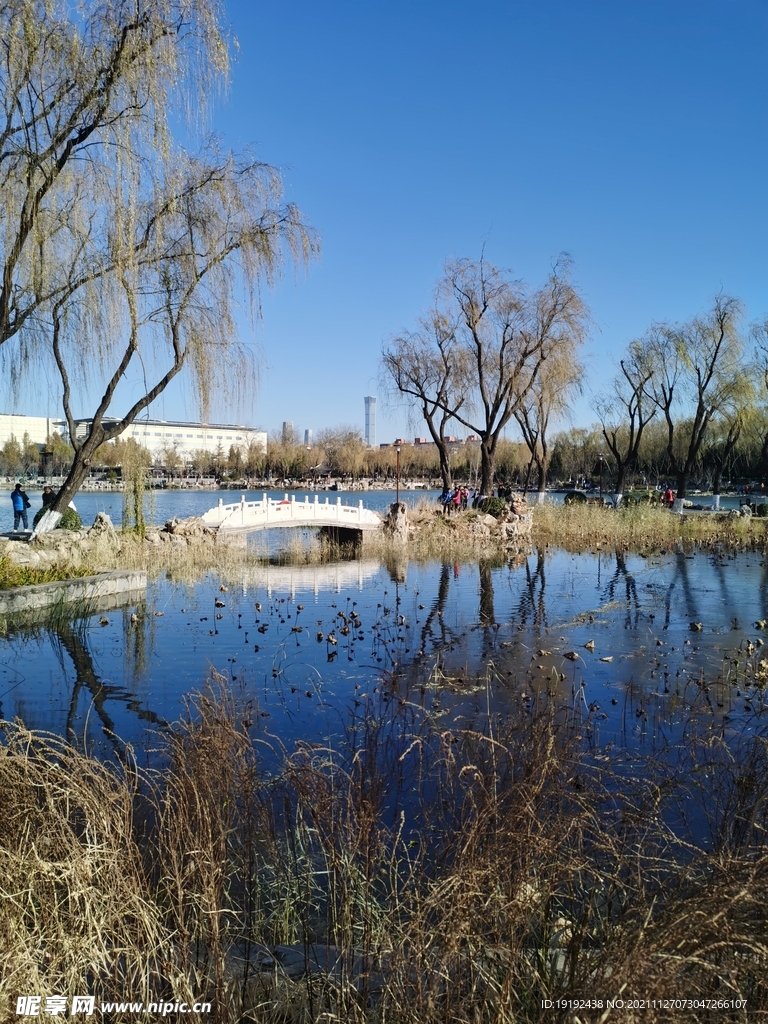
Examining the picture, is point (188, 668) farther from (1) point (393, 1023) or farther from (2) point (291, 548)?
(2) point (291, 548)

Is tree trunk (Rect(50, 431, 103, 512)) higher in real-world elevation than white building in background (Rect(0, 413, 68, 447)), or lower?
lower

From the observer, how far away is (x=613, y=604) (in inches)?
564

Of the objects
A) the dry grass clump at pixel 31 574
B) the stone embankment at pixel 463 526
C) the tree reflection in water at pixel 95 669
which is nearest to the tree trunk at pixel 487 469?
the stone embankment at pixel 463 526

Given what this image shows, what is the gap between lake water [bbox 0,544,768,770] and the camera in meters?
7.44

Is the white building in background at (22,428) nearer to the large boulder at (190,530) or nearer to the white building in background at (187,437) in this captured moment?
the white building in background at (187,437)

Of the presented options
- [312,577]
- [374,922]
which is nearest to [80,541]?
[312,577]

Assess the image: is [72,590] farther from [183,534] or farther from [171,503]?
[171,503]

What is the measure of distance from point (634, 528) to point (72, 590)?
18.6 metres

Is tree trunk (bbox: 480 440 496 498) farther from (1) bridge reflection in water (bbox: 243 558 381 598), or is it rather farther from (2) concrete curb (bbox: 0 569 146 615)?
(2) concrete curb (bbox: 0 569 146 615)

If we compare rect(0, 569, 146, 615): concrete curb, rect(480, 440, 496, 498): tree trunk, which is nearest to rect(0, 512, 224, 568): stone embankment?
rect(0, 569, 146, 615): concrete curb

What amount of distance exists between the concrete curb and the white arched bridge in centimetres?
866

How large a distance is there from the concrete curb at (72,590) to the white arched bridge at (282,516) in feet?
28.4

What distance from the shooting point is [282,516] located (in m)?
25.2

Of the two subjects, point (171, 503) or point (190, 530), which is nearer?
point (190, 530)
